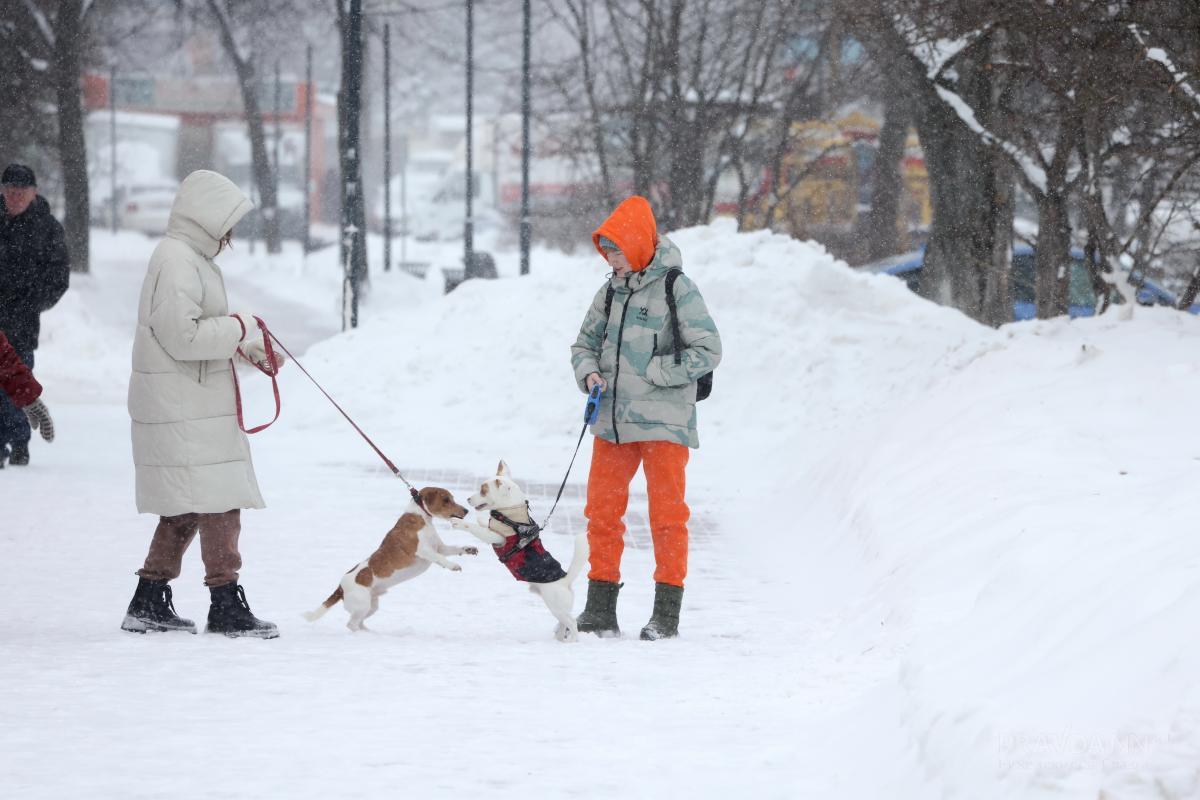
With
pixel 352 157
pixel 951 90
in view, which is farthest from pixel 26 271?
pixel 352 157

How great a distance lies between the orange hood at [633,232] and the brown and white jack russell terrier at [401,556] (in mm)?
1173

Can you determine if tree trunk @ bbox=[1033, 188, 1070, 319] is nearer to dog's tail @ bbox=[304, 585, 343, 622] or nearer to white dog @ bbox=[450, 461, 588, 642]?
white dog @ bbox=[450, 461, 588, 642]

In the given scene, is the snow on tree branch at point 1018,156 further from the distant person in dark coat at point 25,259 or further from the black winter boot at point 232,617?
the black winter boot at point 232,617

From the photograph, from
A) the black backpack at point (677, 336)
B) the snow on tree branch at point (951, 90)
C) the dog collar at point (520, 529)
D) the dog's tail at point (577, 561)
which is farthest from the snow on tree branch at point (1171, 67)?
the dog collar at point (520, 529)

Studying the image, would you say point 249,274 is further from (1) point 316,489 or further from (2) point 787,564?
(2) point 787,564

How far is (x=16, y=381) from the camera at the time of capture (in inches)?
270

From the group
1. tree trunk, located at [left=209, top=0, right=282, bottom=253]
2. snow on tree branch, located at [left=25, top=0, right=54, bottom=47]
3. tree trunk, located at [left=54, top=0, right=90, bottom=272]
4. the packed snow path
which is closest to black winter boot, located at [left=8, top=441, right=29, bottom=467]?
the packed snow path

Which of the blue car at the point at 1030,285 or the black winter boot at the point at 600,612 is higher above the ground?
the blue car at the point at 1030,285

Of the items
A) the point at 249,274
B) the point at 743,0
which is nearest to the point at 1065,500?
the point at 743,0

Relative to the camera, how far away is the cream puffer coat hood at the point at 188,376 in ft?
18.7

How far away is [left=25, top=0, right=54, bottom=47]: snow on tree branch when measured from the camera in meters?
29.8

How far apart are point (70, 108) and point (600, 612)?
25672 millimetres

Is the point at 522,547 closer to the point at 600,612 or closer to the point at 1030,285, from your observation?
the point at 600,612

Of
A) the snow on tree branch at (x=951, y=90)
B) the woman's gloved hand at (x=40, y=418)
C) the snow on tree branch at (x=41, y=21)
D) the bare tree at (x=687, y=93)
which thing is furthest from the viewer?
the snow on tree branch at (x=41, y=21)
